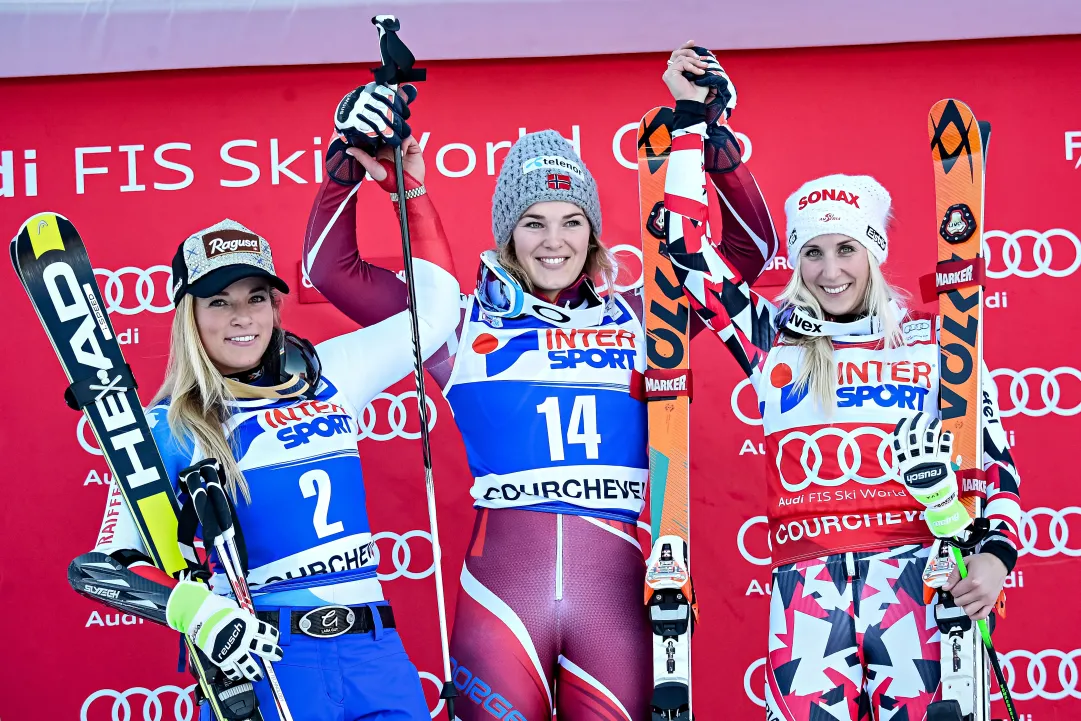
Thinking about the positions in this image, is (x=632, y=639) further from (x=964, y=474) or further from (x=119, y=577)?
(x=119, y=577)

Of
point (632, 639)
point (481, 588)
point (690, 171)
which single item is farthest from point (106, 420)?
point (690, 171)

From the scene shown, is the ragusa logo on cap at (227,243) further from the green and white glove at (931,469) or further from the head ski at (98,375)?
the green and white glove at (931,469)

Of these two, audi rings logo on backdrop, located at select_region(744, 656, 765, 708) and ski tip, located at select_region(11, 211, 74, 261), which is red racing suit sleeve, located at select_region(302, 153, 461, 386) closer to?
ski tip, located at select_region(11, 211, 74, 261)

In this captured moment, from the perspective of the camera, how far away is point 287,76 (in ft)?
13.6

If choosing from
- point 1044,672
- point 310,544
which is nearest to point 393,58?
point 310,544

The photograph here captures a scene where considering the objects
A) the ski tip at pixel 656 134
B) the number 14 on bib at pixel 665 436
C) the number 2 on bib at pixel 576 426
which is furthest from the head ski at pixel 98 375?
the ski tip at pixel 656 134

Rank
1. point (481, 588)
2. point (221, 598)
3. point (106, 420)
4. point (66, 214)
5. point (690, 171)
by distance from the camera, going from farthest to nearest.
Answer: point (66, 214) → point (690, 171) → point (481, 588) → point (106, 420) → point (221, 598)

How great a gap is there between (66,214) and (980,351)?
306 centimetres

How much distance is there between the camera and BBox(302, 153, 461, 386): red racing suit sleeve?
3.12 metres

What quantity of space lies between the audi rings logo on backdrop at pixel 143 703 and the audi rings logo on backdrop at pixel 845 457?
7.66 ft

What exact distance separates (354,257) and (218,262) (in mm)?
451

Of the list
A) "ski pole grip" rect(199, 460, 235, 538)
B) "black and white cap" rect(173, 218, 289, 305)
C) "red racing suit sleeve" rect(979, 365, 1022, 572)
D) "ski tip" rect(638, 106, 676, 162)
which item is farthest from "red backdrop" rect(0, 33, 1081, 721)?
"ski pole grip" rect(199, 460, 235, 538)

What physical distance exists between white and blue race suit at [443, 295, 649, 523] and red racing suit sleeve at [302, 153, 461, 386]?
15 centimetres

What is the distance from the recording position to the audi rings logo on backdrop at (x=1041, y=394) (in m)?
4.01
